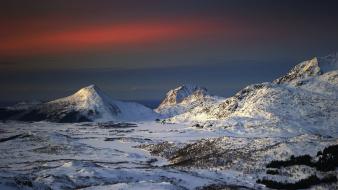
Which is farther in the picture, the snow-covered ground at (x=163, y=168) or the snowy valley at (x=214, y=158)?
the snowy valley at (x=214, y=158)

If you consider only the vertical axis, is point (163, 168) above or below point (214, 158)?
below

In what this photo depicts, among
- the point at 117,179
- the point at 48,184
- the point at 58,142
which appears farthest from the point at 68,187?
the point at 58,142

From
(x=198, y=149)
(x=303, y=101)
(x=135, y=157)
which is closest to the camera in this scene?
(x=198, y=149)

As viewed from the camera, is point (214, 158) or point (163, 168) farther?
point (214, 158)

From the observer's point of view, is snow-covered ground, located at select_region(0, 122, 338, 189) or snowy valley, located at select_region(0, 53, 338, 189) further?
snowy valley, located at select_region(0, 53, 338, 189)

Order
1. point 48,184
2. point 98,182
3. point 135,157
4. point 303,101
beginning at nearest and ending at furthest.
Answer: point 48,184 < point 98,182 < point 135,157 < point 303,101

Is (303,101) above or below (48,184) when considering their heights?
above

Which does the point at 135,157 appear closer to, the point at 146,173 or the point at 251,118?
the point at 146,173

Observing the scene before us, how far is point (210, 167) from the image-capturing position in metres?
79.6

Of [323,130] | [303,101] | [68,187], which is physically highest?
[303,101]

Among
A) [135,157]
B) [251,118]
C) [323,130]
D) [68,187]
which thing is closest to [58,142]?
[135,157]

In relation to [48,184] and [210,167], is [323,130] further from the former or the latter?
[48,184]

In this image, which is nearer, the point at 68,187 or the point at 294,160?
the point at 68,187

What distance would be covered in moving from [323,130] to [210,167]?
96040 mm
